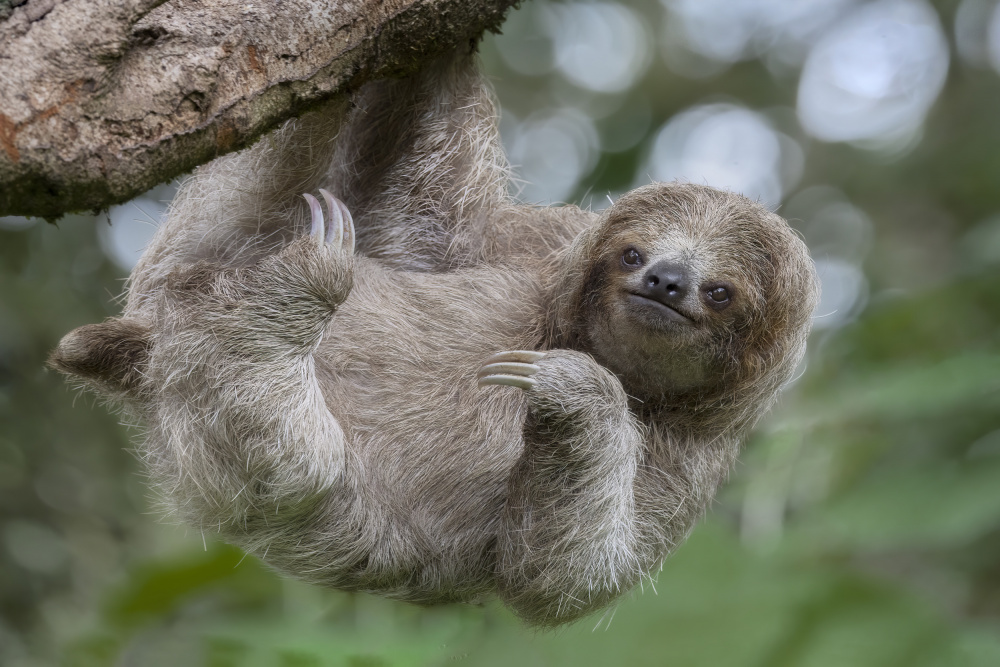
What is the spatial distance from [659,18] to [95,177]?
476 inches

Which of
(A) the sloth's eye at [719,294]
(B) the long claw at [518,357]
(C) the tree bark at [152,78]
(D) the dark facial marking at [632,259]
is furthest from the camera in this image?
(D) the dark facial marking at [632,259]

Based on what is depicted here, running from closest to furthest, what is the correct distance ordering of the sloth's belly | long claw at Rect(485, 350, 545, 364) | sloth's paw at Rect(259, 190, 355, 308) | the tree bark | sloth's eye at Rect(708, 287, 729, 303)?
the tree bark, sloth's paw at Rect(259, 190, 355, 308), long claw at Rect(485, 350, 545, 364), sloth's eye at Rect(708, 287, 729, 303), the sloth's belly

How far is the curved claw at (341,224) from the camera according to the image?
4.39 m

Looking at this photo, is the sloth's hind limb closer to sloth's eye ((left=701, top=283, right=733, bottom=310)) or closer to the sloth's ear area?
the sloth's ear area

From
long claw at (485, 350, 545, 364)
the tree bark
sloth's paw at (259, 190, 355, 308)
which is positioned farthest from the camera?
long claw at (485, 350, 545, 364)

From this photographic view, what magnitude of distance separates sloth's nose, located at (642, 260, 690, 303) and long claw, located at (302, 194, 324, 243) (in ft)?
5.38

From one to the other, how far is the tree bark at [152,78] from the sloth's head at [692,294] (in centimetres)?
166

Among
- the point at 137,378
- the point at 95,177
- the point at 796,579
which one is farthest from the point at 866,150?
the point at 95,177

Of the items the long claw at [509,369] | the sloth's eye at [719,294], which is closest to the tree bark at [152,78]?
the long claw at [509,369]

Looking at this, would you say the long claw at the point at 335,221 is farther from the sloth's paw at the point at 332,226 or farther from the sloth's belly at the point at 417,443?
the sloth's belly at the point at 417,443

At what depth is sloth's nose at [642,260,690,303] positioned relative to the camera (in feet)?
14.3

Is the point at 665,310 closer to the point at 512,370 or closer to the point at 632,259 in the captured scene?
the point at 632,259

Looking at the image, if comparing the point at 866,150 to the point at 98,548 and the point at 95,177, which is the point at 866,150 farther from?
the point at 95,177

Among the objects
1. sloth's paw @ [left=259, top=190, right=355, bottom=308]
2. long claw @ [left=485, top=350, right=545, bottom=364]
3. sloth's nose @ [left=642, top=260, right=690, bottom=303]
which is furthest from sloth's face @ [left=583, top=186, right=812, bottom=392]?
sloth's paw @ [left=259, top=190, right=355, bottom=308]
